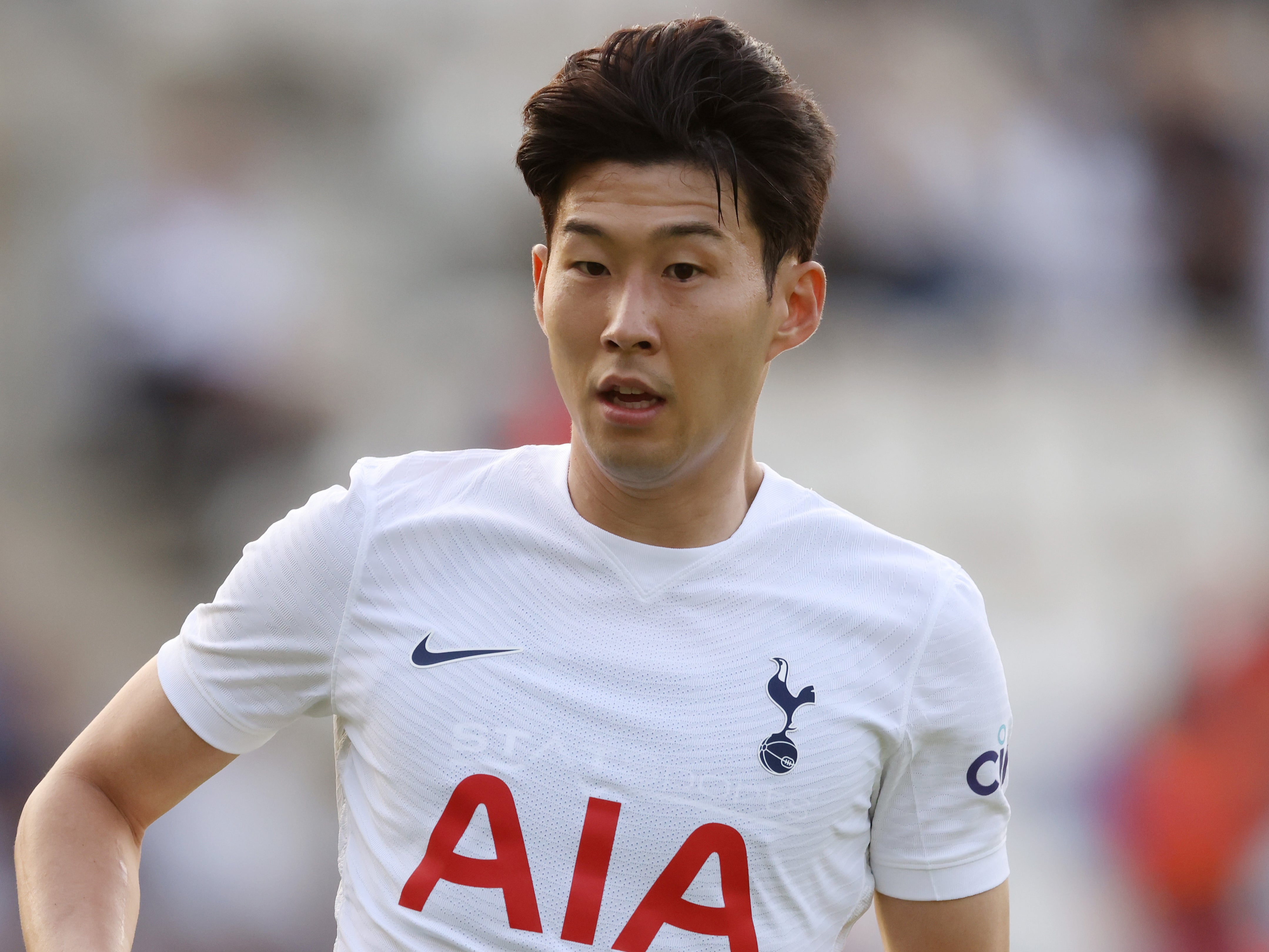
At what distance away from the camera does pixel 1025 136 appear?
209 inches

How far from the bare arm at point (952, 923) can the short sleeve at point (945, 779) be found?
17 millimetres

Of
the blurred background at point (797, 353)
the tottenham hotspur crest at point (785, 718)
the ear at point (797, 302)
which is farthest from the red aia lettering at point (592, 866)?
the blurred background at point (797, 353)

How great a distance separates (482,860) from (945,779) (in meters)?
0.62

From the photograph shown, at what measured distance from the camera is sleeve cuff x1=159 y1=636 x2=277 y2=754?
164 cm

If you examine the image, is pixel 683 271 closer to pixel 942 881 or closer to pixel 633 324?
pixel 633 324

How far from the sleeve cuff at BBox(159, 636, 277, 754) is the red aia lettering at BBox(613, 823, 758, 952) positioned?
58 cm

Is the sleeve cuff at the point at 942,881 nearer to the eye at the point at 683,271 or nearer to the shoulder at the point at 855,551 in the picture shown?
the shoulder at the point at 855,551

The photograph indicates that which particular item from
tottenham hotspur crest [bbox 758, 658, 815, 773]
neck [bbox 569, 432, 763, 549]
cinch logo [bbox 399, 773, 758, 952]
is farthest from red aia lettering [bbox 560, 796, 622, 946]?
neck [bbox 569, 432, 763, 549]

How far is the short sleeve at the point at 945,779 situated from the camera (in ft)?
5.23

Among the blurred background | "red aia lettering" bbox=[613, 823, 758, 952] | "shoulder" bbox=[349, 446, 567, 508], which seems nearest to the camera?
"red aia lettering" bbox=[613, 823, 758, 952]

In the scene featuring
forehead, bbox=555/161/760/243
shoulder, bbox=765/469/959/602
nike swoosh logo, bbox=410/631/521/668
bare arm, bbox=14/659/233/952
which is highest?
forehead, bbox=555/161/760/243

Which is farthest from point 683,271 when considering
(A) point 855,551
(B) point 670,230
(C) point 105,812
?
(C) point 105,812

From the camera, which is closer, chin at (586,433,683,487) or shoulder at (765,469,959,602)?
chin at (586,433,683,487)

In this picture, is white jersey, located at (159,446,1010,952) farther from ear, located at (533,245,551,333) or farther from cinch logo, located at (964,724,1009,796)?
ear, located at (533,245,551,333)
